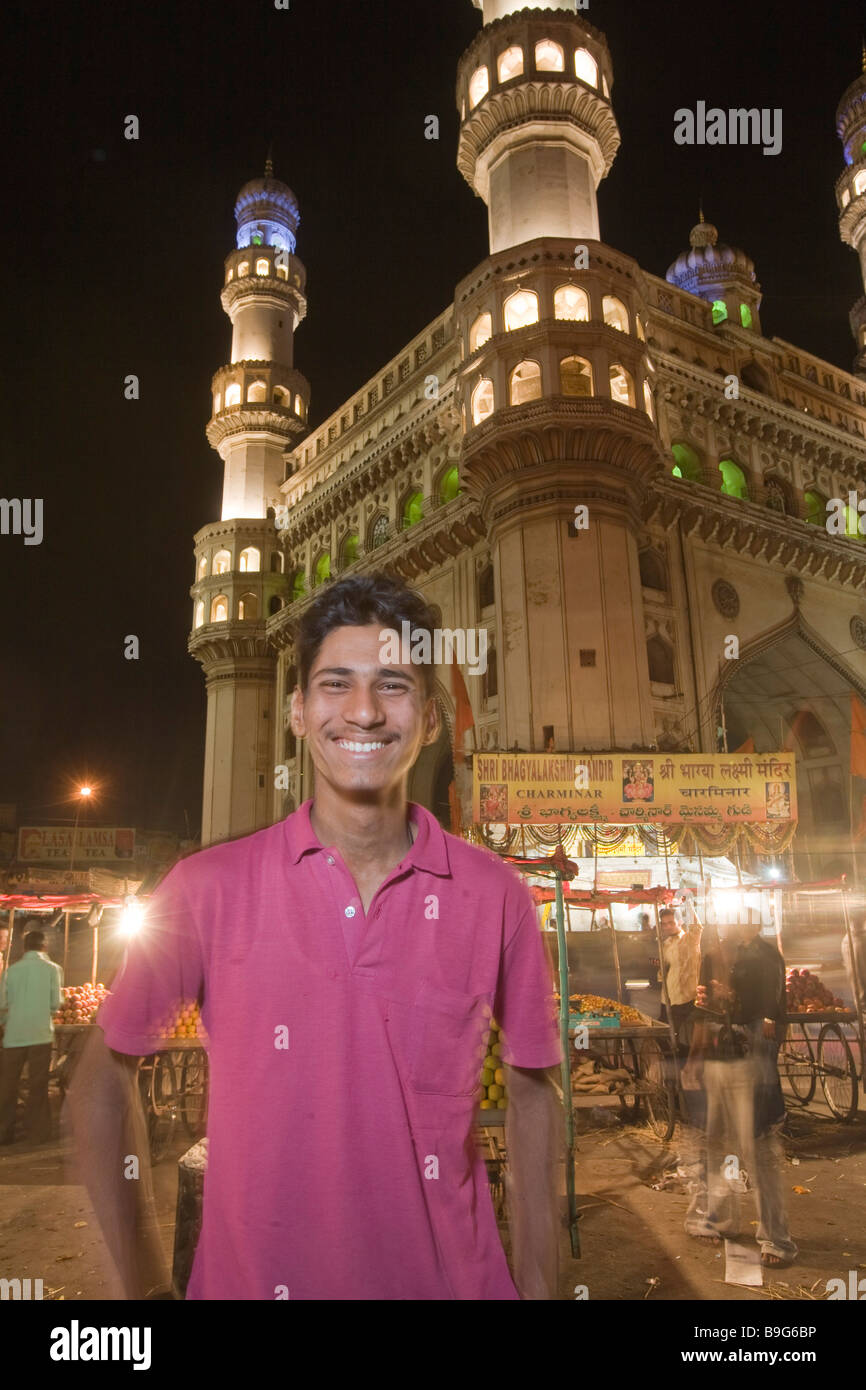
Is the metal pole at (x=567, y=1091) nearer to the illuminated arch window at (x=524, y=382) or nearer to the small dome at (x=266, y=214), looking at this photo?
the illuminated arch window at (x=524, y=382)

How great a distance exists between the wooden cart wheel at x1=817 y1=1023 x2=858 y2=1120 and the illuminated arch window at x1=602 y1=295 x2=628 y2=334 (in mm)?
18415

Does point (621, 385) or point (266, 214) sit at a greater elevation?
point (266, 214)

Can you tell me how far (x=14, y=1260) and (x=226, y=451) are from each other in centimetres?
3823

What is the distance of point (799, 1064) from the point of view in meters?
11.1

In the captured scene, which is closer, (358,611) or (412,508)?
(358,611)

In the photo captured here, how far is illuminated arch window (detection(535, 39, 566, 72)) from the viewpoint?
23906 millimetres

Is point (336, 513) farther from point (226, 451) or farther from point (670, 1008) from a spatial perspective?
point (670, 1008)

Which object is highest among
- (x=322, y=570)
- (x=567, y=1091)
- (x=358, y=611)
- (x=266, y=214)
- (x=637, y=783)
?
(x=266, y=214)

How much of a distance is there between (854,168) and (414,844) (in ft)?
148

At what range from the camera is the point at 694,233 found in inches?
1473

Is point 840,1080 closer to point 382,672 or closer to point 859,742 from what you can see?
point 859,742

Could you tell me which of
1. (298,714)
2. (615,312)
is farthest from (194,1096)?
(615,312)

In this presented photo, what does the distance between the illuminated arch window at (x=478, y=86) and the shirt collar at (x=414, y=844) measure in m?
28.8

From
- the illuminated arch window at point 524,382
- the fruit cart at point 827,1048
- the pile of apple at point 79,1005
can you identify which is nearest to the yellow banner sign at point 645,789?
the fruit cart at point 827,1048
